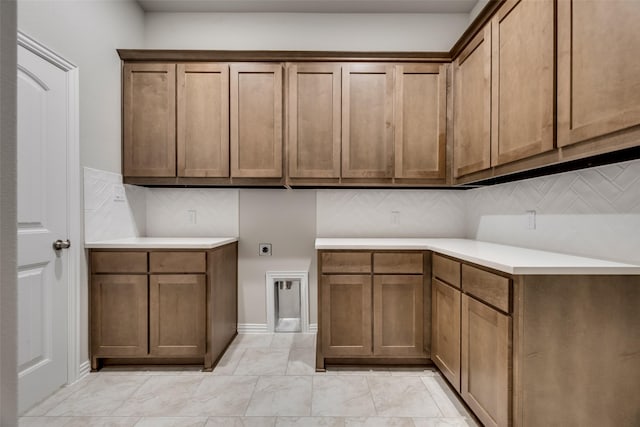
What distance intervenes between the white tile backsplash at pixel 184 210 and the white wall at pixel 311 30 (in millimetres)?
1404

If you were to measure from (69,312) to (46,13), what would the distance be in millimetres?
1866

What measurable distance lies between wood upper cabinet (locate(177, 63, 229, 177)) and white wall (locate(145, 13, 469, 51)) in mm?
636

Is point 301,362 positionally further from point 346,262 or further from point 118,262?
point 118,262

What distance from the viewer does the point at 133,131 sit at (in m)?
2.66

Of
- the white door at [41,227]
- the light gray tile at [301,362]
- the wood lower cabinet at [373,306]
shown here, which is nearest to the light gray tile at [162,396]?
the white door at [41,227]

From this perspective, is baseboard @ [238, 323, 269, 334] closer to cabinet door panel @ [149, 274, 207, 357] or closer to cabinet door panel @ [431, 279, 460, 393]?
cabinet door panel @ [149, 274, 207, 357]

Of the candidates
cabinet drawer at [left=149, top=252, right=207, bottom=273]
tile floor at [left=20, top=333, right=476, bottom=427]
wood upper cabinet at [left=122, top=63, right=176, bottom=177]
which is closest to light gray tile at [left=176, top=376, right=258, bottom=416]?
tile floor at [left=20, top=333, right=476, bottom=427]

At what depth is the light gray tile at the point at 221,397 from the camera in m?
1.85

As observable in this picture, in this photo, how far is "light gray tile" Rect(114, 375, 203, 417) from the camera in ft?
6.08

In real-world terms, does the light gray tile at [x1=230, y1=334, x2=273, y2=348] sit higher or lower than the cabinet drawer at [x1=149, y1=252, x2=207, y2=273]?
lower

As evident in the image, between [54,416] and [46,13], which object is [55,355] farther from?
[46,13]

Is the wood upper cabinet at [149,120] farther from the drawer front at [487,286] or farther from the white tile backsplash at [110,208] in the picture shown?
the drawer front at [487,286]
